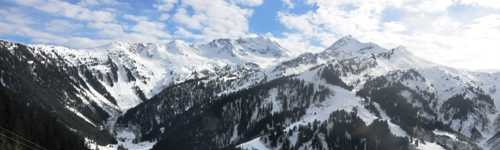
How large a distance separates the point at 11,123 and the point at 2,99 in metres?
19.8

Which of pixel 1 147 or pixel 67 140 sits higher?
pixel 1 147

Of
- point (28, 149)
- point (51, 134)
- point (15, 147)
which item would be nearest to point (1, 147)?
point (15, 147)

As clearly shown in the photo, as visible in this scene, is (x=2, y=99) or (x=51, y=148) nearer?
(x=51, y=148)

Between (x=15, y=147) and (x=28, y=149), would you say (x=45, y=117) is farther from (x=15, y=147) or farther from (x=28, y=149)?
(x=15, y=147)

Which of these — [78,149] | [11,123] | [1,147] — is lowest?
[78,149]

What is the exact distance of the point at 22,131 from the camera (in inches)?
6102

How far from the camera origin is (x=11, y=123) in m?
158

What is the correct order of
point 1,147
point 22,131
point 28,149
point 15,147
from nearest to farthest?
point 1,147 → point 15,147 → point 28,149 → point 22,131

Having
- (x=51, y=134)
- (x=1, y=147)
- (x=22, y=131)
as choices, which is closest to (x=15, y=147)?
(x=1, y=147)

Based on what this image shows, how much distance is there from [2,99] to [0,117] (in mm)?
18130

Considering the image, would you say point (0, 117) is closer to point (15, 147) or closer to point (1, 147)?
point (15, 147)

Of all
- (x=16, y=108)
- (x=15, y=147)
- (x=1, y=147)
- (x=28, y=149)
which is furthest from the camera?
(x=16, y=108)

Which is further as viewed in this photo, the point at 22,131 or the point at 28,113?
the point at 28,113

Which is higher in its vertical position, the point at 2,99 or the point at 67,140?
the point at 2,99
